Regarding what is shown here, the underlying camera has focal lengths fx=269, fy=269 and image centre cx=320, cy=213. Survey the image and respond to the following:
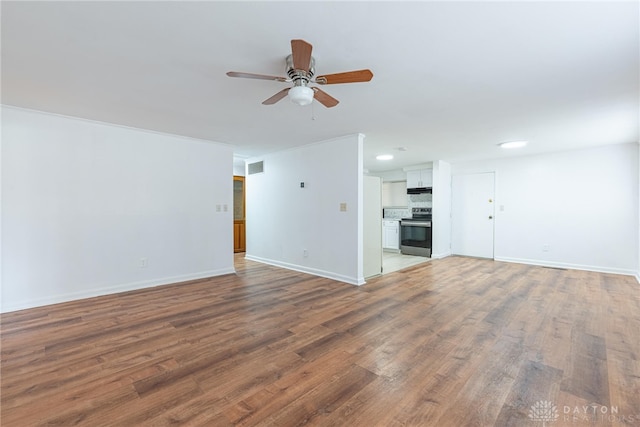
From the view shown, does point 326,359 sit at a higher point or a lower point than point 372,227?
lower

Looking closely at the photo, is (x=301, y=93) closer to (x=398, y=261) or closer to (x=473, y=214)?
(x=398, y=261)

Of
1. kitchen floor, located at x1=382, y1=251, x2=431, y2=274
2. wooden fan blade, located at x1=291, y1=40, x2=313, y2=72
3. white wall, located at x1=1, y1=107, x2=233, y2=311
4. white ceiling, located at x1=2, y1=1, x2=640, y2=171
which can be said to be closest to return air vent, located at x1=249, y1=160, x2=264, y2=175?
white wall, located at x1=1, y1=107, x2=233, y2=311

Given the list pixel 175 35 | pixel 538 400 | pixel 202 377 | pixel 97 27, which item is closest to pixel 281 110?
pixel 175 35

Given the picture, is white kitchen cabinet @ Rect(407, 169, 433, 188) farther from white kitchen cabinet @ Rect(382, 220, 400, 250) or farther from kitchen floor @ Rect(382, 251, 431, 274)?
kitchen floor @ Rect(382, 251, 431, 274)

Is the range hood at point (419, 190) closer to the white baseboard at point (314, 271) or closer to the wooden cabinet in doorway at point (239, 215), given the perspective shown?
the white baseboard at point (314, 271)

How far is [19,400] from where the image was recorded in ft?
5.58

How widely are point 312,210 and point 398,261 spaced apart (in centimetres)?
266

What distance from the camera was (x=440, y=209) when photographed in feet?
22.0

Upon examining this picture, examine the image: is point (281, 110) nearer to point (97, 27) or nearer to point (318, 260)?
point (97, 27)

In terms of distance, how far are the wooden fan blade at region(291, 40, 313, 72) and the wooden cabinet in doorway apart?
240 inches

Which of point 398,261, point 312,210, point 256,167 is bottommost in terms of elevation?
point 398,261

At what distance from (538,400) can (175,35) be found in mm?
3372

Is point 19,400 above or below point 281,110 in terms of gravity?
below

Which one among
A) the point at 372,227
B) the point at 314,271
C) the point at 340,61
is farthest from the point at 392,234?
the point at 340,61
